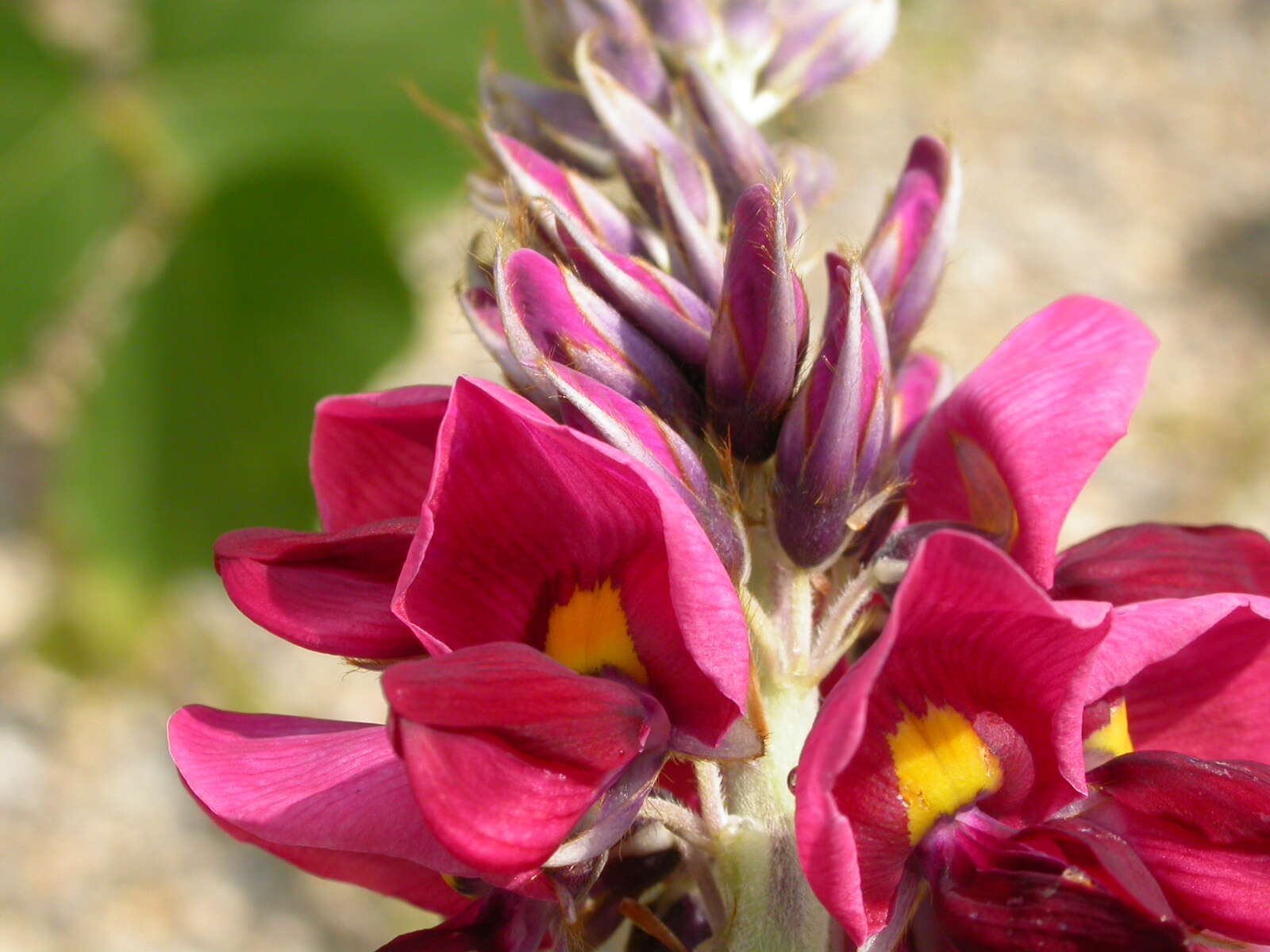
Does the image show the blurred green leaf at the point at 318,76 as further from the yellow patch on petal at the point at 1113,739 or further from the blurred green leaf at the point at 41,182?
the yellow patch on petal at the point at 1113,739

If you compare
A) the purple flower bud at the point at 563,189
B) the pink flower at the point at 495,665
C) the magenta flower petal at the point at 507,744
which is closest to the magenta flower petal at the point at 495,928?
the pink flower at the point at 495,665

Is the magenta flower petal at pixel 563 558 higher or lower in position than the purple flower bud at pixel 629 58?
lower

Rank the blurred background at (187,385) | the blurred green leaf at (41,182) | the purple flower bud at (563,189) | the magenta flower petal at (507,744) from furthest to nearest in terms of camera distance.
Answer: the blurred background at (187,385), the blurred green leaf at (41,182), the purple flower bud at (563,189), the magenta flower petal at (507,744)

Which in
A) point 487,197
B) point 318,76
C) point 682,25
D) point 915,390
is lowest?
point 915,390

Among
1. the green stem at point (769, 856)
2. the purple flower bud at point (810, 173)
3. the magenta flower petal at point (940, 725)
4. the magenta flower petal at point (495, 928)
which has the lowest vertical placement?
the magenta flower petal at point (495, 928)

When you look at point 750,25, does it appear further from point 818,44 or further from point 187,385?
point 187,385

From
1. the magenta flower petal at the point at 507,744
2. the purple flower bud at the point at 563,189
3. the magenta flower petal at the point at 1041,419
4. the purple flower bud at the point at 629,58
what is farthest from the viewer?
the purple flower bud at the point at 629,58

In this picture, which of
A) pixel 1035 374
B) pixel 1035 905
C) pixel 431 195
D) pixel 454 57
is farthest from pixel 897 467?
pixel 431 195

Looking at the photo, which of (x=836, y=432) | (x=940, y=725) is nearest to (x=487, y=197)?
(x=836, y=432)
